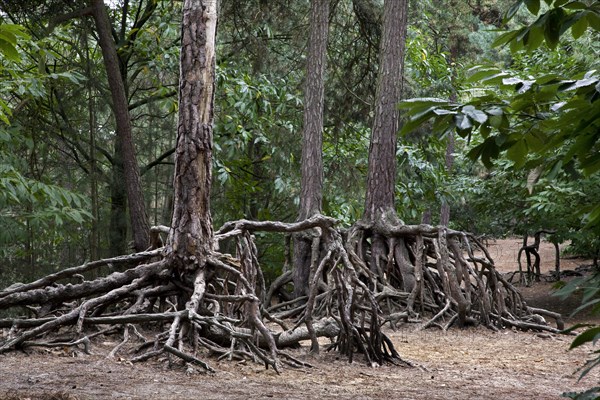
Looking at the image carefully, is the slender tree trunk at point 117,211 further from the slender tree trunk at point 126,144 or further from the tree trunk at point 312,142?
the tree trunk at point 312,142

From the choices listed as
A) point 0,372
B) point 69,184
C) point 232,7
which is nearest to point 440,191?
point 232,7

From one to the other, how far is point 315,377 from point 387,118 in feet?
21.0

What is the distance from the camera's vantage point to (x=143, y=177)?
47.7ft

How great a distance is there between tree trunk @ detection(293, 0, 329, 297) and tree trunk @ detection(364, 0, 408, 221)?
893mm

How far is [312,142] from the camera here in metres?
12.1

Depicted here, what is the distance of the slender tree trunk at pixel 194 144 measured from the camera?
6.55 metres

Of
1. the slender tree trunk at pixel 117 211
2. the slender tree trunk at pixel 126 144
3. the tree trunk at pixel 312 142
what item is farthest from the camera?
the slender tree trunk at pixel 117 211

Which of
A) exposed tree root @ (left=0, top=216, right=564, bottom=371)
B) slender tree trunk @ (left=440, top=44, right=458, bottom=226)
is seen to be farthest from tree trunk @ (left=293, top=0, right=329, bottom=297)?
slender tree trunk @ (left=440, top=44, right=458, bottom=226)

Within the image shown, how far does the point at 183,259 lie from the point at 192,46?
1923mm

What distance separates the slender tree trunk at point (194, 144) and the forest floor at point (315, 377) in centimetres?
109

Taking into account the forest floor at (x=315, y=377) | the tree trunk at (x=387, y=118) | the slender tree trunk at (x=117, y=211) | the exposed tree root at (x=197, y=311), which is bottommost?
the forest floor at (x=315, y=377)

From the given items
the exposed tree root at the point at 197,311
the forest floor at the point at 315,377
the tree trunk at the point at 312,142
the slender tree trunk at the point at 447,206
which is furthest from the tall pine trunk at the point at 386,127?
the slender tree trunk at the point at 447,206

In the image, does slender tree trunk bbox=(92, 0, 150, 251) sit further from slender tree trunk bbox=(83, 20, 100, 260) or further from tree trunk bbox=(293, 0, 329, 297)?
tree trunk bbox=(293, 0, 329, 297)

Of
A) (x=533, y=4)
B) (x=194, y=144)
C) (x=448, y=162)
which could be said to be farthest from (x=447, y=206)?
(x=533, y=4)
